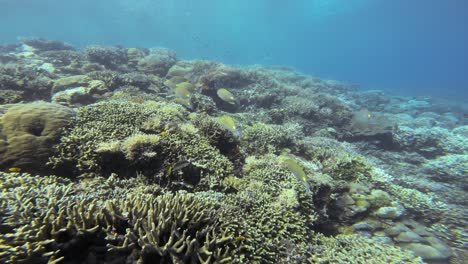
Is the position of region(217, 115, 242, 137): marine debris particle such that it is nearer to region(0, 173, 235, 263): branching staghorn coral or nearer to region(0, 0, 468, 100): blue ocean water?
region(0, 173, 235, 263): branching staghorn coral

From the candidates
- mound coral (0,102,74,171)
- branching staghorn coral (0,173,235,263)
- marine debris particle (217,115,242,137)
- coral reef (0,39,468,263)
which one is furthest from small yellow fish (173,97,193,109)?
branching staghorn coral (0,173,235,263)

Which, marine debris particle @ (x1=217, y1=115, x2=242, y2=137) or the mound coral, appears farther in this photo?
marine debris particle @ (x1=217, y1=115, x2=242, y2=137)

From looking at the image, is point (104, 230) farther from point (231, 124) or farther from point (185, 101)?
point (185, 101)

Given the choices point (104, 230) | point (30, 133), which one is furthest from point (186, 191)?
point (30, 133)

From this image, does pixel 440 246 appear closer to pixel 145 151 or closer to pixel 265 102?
pixel 145 151

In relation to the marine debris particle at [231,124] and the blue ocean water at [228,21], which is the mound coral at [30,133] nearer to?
the marine debris particle at [231,124]

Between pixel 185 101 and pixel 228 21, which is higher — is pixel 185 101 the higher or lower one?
the lower one

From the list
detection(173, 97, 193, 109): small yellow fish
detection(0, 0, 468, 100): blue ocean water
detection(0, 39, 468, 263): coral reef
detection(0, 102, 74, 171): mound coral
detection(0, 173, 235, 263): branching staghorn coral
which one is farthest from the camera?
detection(0, 0, 468, 100): blue ocean water

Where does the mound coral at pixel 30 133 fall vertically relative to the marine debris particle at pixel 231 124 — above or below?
below

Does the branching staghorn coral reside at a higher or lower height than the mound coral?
lower

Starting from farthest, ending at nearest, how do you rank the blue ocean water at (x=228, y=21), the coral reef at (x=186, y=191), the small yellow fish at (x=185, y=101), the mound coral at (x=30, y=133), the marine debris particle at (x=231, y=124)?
the blue ocean water at (x=228, y=21)
the small yellow fish at (x=185, y=101)
the marine debris particle at (x=231, y=124)
the mound coral at (x=30, y=133)
the coral reef at (x=186, y=191)

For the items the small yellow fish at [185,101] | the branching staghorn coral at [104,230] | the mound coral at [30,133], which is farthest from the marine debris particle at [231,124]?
the small yellow fish at [185,101]

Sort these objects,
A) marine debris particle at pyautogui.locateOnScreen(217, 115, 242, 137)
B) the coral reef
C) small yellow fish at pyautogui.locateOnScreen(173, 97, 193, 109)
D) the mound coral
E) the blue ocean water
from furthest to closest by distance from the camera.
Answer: the blue ocean water < small yellow fish at pyautogui.locateOnScreen(173, 97, 193, 109) < marine debris particle at pyautogui.locateOnScreen(217, 115, 242, 137) < the mound coral < the coral reef

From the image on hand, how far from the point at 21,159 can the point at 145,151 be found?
1.91 meters
